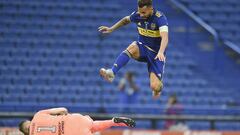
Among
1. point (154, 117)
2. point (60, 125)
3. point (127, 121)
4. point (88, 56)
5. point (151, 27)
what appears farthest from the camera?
point (88, 56)

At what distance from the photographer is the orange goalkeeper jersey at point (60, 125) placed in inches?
493

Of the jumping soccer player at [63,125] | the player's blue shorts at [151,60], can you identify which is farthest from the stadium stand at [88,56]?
the player's blue shorts at [151,60]

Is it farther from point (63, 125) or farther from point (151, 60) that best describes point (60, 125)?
point (151, 60)

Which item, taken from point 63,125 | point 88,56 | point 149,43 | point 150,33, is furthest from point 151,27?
point 88,56

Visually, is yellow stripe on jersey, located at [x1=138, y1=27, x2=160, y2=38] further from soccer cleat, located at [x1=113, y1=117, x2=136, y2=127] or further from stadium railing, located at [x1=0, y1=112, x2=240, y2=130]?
stadium railing, located at [x1=0, y1=112, x2=240, y2=130]

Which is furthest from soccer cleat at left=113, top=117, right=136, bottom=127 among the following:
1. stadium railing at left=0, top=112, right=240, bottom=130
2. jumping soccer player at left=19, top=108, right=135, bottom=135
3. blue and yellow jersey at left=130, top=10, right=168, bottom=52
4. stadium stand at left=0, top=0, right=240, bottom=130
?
stadium stand at left=0, top=0, right=240, bottom=130

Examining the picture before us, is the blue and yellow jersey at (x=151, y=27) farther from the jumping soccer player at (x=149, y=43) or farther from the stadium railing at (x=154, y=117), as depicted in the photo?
the stadium railing at (x=154, y=117)

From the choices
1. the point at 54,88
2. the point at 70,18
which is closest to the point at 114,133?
the point at 54,88

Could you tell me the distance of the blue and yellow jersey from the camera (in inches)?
464

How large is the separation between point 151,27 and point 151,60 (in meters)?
0.52

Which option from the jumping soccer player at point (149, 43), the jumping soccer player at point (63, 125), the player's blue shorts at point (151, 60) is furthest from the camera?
the jumping soccer player at point (63, 125)

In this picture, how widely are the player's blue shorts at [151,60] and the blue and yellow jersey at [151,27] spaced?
7cm

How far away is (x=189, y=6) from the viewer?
2148 cm

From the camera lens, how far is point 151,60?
39.4ft
